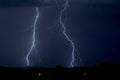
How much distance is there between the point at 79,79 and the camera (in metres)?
38.6

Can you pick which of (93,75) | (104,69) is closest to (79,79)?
(93,75)

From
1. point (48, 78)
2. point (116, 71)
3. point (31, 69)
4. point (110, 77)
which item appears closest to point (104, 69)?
point (116, 71)

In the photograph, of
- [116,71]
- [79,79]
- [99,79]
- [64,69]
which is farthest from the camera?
[64,69]

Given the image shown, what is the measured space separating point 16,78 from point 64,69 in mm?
7581

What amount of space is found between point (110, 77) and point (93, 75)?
3599mm

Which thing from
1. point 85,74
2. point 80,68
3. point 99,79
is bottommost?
point 99,79

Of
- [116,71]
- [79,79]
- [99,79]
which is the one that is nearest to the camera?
[99,79]

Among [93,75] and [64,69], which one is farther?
[64,69]

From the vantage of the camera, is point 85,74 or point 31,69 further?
point 31,69

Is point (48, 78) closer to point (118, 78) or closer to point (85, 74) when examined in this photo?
point (85, 74)

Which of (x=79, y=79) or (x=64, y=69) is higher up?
(x=64, y=69)

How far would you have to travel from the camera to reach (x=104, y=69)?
42.7 meters

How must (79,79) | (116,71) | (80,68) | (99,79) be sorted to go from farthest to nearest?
(80,68) → (116,71) → (79,79) → (99,79)

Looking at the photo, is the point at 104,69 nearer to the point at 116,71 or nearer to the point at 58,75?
the point at 116,71
